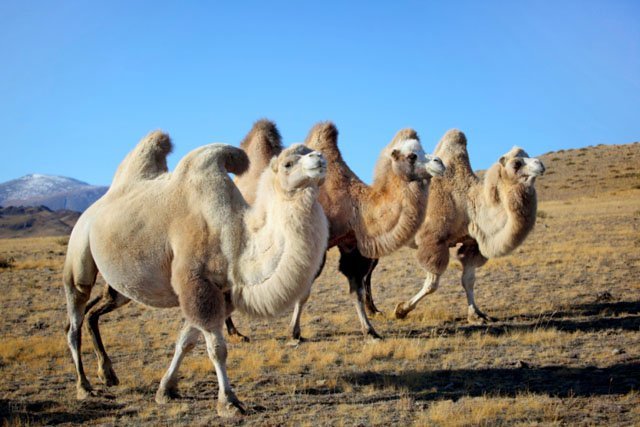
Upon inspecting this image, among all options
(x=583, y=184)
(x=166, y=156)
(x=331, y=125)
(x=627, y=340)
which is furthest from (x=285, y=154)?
(x=583, y=184)

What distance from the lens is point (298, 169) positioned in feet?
17.3

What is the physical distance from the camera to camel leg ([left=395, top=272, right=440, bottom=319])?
32.0 ft

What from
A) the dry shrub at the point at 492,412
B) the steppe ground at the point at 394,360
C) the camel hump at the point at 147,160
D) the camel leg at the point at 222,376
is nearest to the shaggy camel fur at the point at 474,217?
the steppe ground at the point at 394,360

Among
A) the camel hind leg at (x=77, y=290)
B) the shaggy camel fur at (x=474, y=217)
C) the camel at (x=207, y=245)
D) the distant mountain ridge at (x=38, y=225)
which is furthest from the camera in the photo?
the distant mountain ridge at (x=38, y=225)

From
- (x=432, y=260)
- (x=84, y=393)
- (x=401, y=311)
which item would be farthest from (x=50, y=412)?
(x=432, y=260)

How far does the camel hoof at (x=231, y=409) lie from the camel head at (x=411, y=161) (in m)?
3.93

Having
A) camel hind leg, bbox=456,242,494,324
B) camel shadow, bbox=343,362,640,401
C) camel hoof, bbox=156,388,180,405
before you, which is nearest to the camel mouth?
camel hind leg, bbox=456,242,494,324

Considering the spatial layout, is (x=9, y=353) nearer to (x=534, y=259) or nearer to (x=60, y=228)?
(x=534, y=259)

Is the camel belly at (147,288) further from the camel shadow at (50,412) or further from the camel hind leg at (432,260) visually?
the camel hind leg at (432,260)

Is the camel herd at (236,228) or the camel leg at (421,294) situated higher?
the camel herd at (236,228)

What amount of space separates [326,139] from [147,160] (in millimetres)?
3102

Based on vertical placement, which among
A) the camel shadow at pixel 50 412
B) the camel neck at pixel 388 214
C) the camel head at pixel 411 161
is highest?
the camel head at pixel 411 161

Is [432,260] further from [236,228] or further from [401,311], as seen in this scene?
[236,228]

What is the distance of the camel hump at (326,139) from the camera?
9.32m
